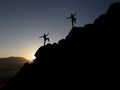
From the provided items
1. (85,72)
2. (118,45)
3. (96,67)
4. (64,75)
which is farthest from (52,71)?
(118,45)

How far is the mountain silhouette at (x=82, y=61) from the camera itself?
4001 cm

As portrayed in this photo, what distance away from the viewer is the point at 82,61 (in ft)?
149

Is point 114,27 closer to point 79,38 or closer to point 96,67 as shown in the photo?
point 79,38

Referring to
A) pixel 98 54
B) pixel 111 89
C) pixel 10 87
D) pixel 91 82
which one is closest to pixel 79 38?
pixel 98 54

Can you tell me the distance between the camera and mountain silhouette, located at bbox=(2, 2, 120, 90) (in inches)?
1575

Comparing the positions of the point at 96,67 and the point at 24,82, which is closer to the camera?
the point at 96,67

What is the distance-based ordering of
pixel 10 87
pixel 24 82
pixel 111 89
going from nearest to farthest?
pixel 111 89
pixel 24 82
pixel 10 87

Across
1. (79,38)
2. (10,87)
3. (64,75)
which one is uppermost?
(79,38)

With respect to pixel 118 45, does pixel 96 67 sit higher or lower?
lower

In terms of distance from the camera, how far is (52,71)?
49.7 m

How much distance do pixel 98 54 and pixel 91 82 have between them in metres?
9.50

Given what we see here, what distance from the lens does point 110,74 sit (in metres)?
38.2

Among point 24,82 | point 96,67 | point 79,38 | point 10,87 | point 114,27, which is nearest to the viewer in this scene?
point 96,67

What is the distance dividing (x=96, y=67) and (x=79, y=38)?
14.7 m
